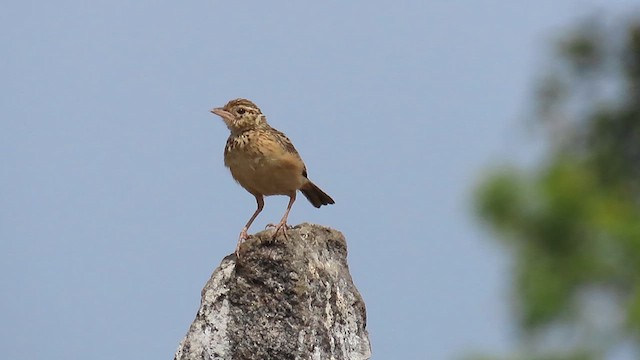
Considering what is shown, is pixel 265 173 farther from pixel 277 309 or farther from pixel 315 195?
pixel 277 309

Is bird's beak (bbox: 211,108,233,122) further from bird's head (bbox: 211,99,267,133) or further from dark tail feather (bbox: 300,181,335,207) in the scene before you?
dark tail feather (bbox: 300,181,335,207)

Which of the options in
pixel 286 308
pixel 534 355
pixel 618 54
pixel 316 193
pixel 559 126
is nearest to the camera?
pixel 534 355

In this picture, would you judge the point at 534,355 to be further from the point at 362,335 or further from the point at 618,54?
the point at 618,54

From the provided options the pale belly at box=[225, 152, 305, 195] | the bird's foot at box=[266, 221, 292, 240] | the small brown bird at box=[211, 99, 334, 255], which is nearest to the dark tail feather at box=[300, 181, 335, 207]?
the small brown bird at box=[211, 99, 334, 255]

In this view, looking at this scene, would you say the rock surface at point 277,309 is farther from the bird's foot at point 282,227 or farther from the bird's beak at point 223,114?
the bird's beak at point 223,114

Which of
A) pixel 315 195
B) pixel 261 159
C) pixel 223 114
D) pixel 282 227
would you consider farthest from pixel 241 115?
pixel 282 227

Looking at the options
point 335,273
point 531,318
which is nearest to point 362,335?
point 335,273

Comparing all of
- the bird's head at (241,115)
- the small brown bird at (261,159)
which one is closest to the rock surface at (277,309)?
the small brown bird at (261,159)
